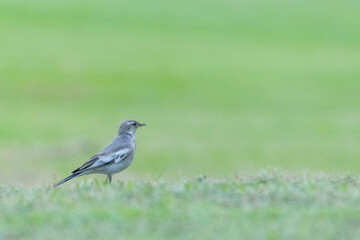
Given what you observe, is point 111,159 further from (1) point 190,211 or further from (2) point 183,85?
(2) point 183,85

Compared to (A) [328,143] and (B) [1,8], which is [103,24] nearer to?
(B) [1,8]

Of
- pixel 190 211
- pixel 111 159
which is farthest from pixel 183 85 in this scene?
pixel 190 211

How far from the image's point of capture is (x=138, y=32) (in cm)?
3884

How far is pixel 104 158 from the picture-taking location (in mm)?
11570

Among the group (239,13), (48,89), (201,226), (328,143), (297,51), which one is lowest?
(201,226)

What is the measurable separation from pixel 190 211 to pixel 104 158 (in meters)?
3.23

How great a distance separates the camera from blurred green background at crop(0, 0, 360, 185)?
24.9m

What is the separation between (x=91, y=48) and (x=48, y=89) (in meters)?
4.26

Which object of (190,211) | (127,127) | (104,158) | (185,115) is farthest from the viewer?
(185,115)

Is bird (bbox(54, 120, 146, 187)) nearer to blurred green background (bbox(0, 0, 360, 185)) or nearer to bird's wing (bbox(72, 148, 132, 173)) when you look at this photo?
bird's wing (bbox(72, 148, 132, 173))

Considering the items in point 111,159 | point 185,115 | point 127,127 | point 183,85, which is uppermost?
point 183,85

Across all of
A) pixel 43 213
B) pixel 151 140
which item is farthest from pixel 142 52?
pixel 43 213

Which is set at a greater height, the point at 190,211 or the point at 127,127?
the point at 127,127

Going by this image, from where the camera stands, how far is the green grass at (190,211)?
26.1 feet
